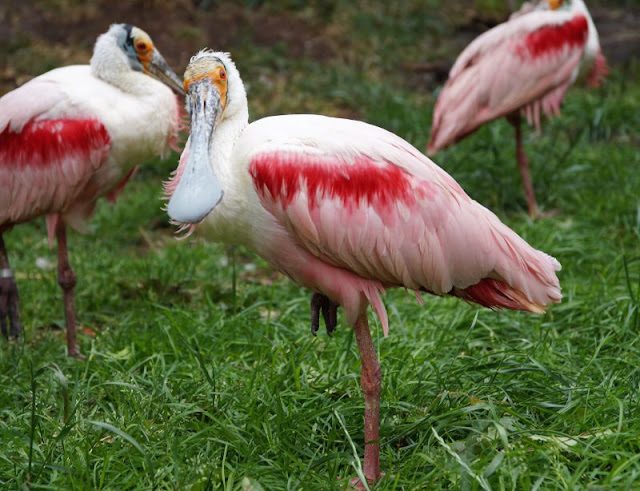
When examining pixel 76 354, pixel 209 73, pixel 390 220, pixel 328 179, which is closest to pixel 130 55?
pixel 76 354

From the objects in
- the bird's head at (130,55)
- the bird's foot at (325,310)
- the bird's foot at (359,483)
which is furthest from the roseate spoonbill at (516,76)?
the bird's foot at (359,483)

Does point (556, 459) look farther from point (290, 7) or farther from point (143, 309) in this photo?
point (290, 7)

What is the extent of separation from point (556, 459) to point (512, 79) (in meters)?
4.46

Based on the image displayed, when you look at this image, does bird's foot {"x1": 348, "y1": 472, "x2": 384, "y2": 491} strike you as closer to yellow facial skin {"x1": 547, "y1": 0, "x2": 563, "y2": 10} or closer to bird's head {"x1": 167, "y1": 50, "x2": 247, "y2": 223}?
bird's head {"x1": 167, "y1": 50, "x2": 247, "y2": 223}

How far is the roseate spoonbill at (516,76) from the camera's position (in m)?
7.08

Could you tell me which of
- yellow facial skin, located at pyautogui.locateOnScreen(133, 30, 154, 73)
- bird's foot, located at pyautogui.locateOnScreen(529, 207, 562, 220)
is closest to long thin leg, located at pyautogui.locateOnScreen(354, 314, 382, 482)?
yellow facial skin, located at pyautogui.locateOnScreen(133, 30, 154, 73)

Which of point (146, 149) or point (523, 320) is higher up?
point (146, 149)

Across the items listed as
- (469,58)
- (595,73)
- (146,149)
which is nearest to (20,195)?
(146,149)

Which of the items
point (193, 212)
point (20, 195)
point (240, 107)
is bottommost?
point (20, 195)

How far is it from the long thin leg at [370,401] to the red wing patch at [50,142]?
213cm

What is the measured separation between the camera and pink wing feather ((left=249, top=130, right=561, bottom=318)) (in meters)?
3.40

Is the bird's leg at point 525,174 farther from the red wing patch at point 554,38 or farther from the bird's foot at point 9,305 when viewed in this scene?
the bird's foot at point 9,305

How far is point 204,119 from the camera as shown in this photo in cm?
349

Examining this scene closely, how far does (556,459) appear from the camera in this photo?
10.7ft
